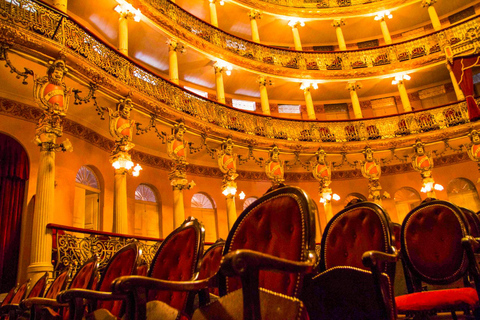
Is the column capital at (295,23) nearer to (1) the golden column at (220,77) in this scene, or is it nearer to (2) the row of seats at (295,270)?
(1) the golden column at (220,77)

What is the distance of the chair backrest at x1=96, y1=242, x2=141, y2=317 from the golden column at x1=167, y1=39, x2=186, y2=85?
1038 cm

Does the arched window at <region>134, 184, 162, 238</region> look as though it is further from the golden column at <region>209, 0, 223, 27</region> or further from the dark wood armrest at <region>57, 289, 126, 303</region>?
the dark wood armrest at <region>57, 289, 126, 303</region>

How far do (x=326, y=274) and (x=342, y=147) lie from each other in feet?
42.9

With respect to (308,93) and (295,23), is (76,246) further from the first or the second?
(295,23)

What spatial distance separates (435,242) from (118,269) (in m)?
2.60

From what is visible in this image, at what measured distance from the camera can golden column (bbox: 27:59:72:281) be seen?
6531 millimetres

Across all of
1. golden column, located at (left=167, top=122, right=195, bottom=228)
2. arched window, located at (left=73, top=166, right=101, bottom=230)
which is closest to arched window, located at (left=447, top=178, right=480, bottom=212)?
golden column, located at (left=167, top=122, right=195, bottom=228)

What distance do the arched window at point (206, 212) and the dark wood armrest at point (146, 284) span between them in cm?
1214

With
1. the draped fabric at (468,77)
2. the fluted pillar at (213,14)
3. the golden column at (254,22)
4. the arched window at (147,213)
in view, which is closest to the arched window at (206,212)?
the arched window at (147,213)

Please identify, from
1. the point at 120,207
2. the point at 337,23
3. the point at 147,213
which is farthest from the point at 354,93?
the point at 120,207

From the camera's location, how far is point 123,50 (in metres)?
11.3

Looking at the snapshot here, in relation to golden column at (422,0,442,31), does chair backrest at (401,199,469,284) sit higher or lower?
lower

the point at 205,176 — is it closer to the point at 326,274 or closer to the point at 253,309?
the point at 326,274

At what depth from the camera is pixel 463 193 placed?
1600 cm
